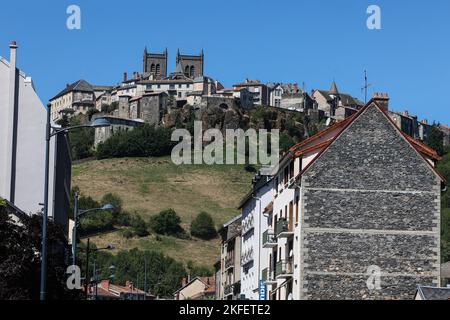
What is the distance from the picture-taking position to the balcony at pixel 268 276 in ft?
206

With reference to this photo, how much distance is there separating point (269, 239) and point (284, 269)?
6412 mm

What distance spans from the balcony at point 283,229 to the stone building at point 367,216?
1.25 metres

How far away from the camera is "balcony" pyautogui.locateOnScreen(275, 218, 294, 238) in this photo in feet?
187

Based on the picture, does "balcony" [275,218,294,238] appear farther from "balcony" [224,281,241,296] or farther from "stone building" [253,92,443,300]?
"balcony" [224,281,241,296]

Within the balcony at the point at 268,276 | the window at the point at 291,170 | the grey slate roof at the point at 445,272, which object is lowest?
the balcony at the point at 268,276

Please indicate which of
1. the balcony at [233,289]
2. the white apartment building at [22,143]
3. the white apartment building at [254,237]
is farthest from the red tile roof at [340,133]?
the balcony at [233,289]

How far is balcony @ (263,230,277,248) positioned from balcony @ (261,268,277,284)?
1488mm

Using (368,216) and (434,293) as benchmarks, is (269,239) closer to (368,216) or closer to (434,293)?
(368,216)

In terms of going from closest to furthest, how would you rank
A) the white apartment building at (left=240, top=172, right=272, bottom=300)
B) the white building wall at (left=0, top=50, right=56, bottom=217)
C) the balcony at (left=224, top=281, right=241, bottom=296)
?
the white building wall at (left=0, top=50, right=56, bottom=217) < the white apartment building at (left=240, top=172, right=272, bottom=300) < the balcony at (left=224, top=281, right=241, bottom=296)

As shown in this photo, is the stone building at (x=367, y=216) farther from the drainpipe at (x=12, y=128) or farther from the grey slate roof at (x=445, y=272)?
the grey slate roof at (x=445, y=272)

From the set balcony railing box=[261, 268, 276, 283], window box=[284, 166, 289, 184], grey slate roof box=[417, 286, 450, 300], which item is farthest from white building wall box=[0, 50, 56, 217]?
grey slate roof box=[417, 286, 450, 300]

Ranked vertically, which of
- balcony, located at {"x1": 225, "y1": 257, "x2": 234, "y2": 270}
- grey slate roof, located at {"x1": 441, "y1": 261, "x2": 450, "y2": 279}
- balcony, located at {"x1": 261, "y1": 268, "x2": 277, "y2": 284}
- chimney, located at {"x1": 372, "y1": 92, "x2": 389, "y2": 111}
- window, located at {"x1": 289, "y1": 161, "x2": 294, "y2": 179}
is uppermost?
chimney, located at {"x1": 372, "y1": 92, "x2": 389, "y2": 111}

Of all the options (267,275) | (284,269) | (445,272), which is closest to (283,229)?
(284,269)

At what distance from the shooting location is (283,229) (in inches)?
2298
